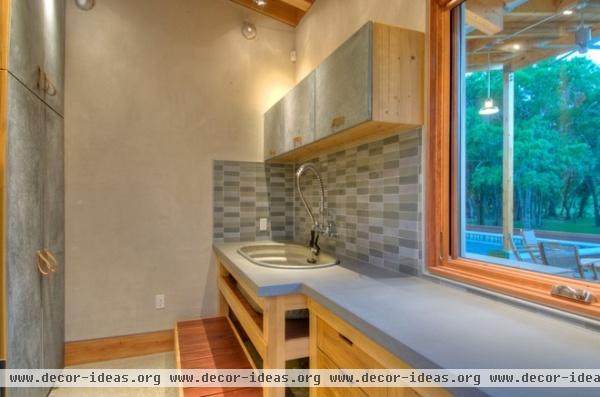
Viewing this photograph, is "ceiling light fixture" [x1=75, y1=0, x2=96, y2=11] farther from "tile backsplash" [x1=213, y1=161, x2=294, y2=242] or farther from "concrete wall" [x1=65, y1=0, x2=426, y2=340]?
"tile backsplash" [x1=213, y1=161, x2=294, y2=242]

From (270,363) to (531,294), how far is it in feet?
3.51

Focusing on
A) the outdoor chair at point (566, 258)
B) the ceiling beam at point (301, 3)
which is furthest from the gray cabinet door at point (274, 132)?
the outdoor chair at point (566, 258)

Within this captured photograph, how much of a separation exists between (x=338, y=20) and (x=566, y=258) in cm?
193

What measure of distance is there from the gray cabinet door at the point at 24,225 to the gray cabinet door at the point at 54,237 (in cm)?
11

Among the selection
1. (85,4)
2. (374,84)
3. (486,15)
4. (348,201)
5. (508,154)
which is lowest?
(348,201)

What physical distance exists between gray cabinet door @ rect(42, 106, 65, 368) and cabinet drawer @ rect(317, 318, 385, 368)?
165 centimetres

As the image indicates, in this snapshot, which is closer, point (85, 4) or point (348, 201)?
point (348, 201)

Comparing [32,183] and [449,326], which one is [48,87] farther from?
[449,326]

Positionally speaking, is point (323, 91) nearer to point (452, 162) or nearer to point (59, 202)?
point (452, 162)

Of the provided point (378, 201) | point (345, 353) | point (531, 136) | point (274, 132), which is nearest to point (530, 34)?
point (531, 136)

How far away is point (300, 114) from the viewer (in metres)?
2.10

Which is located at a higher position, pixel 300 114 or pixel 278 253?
pixel 300 114

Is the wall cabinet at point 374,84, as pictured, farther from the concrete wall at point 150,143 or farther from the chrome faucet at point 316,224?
the concrete wall at point 150,143

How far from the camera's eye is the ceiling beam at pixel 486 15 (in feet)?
4.25
